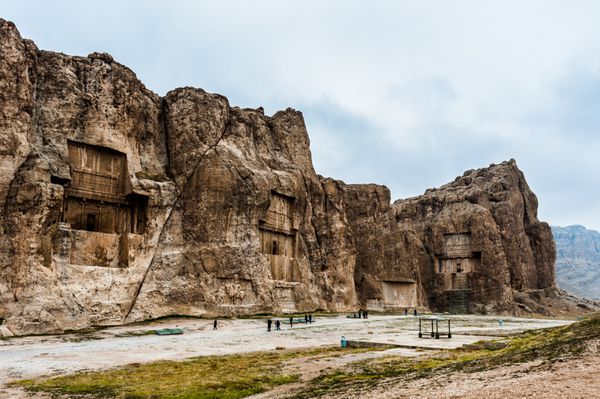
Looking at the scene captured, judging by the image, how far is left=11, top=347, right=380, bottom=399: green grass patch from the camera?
1794cm

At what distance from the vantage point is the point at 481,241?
288ft

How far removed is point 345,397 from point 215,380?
6823mm

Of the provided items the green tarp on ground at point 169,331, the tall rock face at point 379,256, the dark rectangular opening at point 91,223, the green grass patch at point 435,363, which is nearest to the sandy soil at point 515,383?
the green grass patch at point 435,363

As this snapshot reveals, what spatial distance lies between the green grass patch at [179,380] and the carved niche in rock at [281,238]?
32.4 m

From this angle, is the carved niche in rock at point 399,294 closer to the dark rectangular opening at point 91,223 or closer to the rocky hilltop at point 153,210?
the rocky hilltop at point 153,210

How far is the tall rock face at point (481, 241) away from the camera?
87.0 meters

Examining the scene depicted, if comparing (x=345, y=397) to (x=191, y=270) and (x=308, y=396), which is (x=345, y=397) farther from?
(x=191, y=270)

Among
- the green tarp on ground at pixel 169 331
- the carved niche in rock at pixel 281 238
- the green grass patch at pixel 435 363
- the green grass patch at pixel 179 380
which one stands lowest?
the green tarp on ground at pixel 169 331

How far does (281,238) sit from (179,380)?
4062cm

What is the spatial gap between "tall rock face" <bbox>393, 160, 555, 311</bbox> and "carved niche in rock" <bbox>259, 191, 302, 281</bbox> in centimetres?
3469

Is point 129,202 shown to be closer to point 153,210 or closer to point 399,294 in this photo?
point 153,210

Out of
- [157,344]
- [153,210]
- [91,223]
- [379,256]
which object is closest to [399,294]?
[379,256]

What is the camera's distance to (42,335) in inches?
1422

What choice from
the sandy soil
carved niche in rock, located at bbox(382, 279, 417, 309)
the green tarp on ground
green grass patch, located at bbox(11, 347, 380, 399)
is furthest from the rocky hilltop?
the sandy soil
